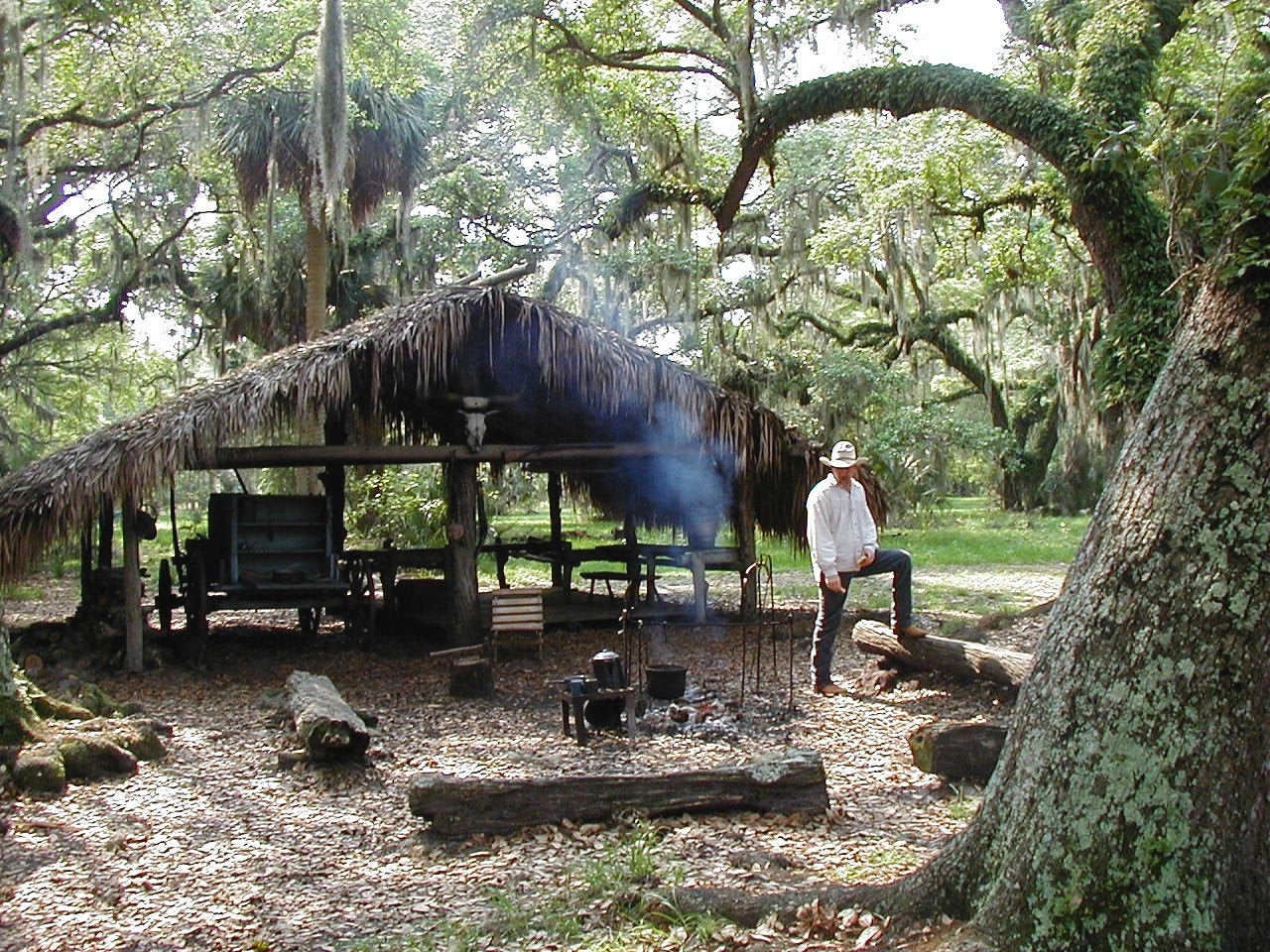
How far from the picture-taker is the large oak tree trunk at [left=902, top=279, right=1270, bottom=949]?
10.1 feet

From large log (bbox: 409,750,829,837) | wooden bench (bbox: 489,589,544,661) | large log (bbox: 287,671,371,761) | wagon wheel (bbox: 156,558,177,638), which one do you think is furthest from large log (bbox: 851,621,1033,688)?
wagon wheel (bbox: 156,558,177,638)

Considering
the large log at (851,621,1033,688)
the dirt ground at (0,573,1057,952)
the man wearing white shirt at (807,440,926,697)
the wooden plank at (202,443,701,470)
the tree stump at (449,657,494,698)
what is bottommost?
the dirt ground at (0,573,1057,952)

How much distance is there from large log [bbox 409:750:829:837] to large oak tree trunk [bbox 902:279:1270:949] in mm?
2447

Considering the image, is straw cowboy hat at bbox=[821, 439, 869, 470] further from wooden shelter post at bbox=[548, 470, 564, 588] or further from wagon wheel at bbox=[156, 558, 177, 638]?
wagon wheel at bbox=[156, 558, 177, 638]

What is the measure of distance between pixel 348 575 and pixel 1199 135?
10.4 m

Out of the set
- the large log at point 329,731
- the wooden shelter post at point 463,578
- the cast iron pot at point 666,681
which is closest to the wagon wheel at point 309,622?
the wooden shelter post at point 463,578

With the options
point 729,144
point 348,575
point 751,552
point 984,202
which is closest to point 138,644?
point 348,575

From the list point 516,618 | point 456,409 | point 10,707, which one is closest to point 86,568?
point 456,409

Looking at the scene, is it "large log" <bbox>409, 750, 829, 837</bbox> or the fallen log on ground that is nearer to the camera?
"large log" <bbox>409, 750, 829, 837</bbox>

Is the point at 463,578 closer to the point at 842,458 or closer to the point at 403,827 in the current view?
the point at 842,458

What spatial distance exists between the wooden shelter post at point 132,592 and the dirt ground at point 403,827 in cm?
80

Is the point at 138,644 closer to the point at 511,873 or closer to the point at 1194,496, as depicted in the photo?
the point at 511,873

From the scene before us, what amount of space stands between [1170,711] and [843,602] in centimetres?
512

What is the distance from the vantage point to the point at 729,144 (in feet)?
77.2
